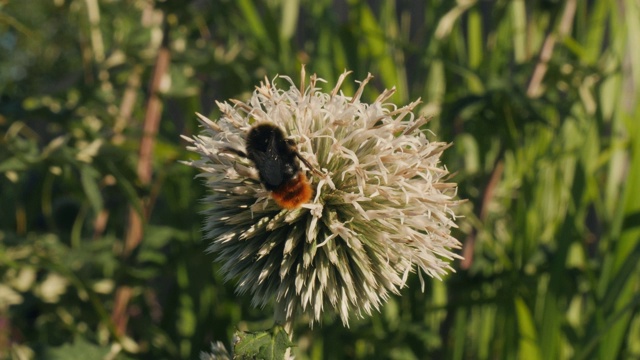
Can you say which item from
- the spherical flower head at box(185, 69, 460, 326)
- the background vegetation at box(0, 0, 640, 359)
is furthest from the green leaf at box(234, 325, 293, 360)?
the background vegetation at box(0, 0, 640, 359)

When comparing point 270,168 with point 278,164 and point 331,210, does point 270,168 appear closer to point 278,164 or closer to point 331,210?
point 278,164

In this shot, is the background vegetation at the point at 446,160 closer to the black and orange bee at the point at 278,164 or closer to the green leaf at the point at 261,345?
the black and orange bee at the point at 278,164

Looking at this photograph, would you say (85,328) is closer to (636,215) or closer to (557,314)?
(557,314)

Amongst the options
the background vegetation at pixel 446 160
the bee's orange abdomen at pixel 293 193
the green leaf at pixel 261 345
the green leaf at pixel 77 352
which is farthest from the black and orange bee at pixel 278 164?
the green leaf at pixel 77 352

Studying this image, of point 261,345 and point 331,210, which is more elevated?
point 331,210

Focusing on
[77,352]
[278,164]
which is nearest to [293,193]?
[278,164]

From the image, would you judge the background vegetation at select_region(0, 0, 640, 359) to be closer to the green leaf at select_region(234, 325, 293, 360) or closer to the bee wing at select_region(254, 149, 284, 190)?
the bee wing at select_region(254, 149, 284, 190)

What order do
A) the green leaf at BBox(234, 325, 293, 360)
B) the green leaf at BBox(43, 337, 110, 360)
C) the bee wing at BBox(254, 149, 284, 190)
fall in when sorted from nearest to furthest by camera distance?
1. the green leaf at BBox(234, 325, 293, 360)
2. the bee wing at BBox(254, 149, 284, 190)
3. the green leaf at BBox(43, 337, 110, 360)
